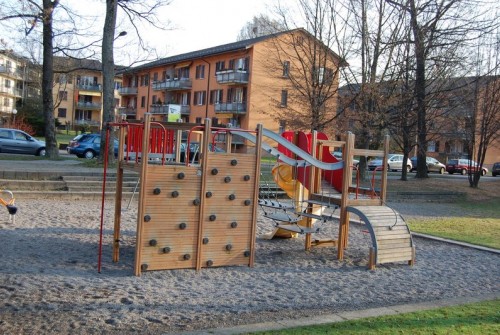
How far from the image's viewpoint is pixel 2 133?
101ft

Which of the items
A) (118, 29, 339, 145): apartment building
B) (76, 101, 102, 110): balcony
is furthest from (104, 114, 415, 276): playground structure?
(76, 101, 102, 110): balcony

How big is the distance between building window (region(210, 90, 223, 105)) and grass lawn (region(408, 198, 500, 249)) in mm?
44545

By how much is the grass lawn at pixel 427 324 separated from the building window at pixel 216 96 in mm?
56787

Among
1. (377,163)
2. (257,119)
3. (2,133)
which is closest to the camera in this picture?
(2,133)

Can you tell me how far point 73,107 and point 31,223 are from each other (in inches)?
3290

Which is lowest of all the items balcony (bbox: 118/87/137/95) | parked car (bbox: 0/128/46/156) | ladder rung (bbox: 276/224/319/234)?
ladder rung (bbox: 276/224/319/234)

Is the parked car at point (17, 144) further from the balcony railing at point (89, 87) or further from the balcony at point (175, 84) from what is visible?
the balcony railing at point (89, 87)

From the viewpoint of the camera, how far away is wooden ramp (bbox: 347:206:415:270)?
9.33 meters

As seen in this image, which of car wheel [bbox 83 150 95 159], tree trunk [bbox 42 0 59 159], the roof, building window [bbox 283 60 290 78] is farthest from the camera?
the roof

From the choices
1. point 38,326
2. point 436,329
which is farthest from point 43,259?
point 436,329

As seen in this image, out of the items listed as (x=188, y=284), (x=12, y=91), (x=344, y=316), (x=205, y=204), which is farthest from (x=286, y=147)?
(x=12, y=91)

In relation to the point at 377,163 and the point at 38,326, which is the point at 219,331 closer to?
the point at 38,326

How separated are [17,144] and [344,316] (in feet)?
93.0

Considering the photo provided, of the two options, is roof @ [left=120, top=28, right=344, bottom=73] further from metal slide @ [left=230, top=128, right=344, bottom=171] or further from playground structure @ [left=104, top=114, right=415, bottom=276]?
playground structure @ [left=104, top=114, right=415, bottom=276]
